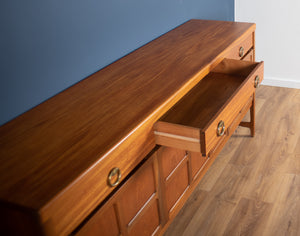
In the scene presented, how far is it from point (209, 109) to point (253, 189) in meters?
0.54

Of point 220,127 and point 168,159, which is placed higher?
point 220,127

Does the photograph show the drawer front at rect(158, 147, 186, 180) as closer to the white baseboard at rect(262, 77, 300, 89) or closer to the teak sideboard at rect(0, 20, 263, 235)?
the teak sideboard at rect(0, 20, 263, 235)

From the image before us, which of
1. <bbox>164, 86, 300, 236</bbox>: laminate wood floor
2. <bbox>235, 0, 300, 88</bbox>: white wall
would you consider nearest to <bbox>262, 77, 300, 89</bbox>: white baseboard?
<bbox>235, 0, 300, 88</bbox>: white wall

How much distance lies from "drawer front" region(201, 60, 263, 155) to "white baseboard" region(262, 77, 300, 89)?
1161 mm

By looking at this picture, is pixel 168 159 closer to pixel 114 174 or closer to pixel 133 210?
pixel 133 210

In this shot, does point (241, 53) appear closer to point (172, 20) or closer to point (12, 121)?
point (172, 20)

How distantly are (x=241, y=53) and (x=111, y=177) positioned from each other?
1.03 metres

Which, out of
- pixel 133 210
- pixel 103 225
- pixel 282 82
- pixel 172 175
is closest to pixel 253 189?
pixel 172 175

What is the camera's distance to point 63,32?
44.6 inches

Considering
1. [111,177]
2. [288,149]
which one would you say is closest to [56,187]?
[111,177]

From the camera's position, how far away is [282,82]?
2.48 metres

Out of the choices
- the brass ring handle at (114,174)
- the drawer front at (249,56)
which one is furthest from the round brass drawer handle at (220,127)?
the drawer front at (249,56)

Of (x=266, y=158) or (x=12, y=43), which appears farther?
(x=266, y=158)

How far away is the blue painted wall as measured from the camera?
0.98 m
